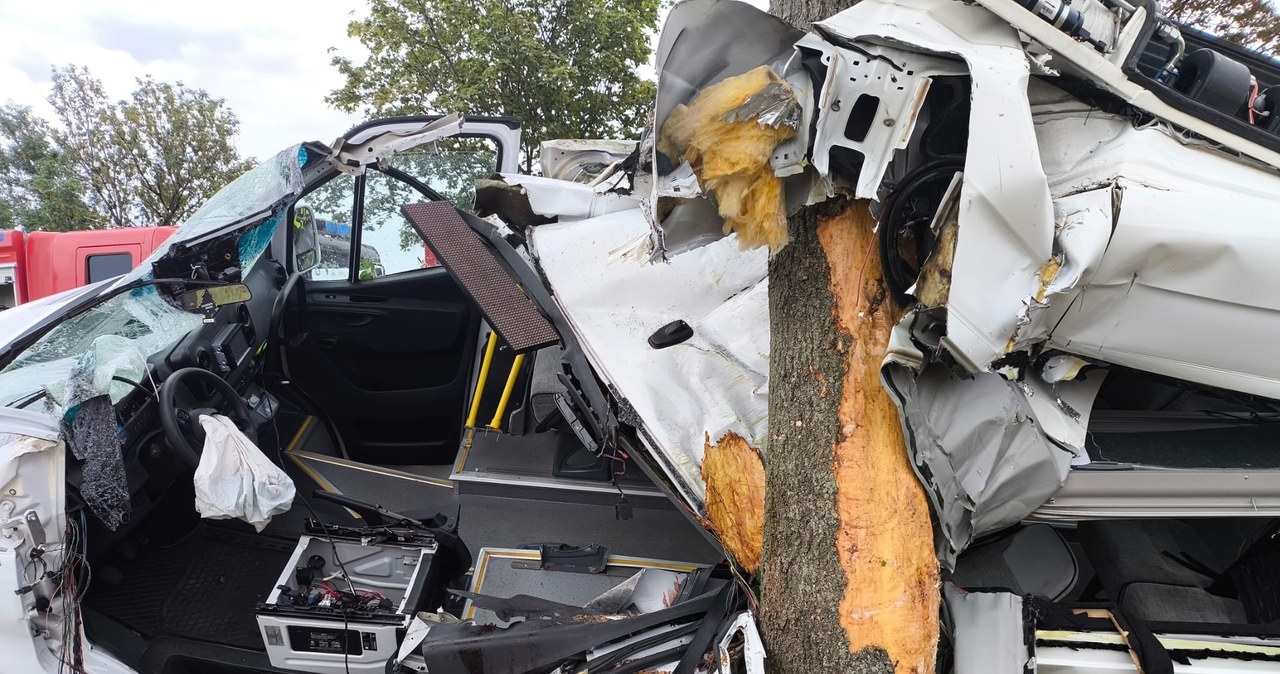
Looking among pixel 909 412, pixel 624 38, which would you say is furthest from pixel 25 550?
pixel 624 38

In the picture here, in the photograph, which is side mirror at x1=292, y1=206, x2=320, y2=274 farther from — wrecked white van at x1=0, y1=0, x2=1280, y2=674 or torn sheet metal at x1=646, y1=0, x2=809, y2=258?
torn sheet metal at x1=646, y1=0, x2=809, y2=258

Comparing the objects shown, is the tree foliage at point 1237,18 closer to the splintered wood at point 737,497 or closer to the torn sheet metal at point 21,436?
the splintered wood at point 737,497

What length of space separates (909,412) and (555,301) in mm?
1521

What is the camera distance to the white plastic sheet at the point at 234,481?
269 cm

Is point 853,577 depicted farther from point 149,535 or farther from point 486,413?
point 149,535

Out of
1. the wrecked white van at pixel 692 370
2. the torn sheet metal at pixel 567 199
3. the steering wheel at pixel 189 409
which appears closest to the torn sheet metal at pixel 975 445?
the wrecked white van at pixel 692 370

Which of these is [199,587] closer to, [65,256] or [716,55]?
[716,55]

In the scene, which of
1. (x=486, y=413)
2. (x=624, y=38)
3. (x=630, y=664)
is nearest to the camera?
(x=630, y=664)

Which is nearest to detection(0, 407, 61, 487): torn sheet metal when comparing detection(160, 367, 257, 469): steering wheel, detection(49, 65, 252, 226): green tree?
detection(160, 367, 257, 469): steering wheel

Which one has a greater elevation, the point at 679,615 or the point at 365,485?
the point at 679,615

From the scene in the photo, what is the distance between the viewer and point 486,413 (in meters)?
3.76

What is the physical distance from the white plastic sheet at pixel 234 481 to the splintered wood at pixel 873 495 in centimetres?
212

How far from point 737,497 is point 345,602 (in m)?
1.73

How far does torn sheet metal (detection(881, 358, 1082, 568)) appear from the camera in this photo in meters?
1.81
